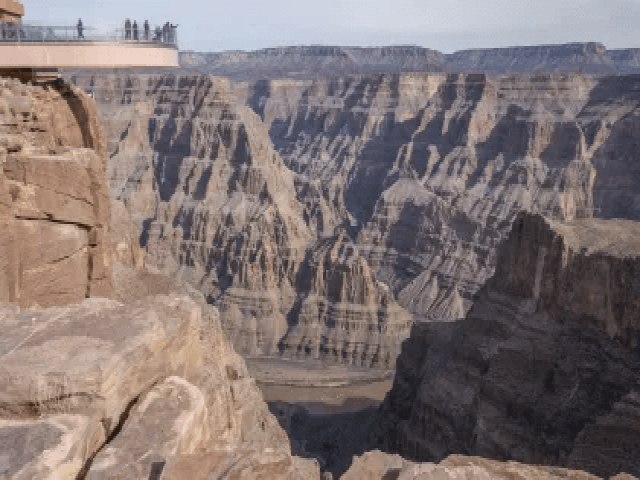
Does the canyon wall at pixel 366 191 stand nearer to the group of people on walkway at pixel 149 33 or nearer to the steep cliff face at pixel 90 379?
the group of people on walkway at pixel 149 33

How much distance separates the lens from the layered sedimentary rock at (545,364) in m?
31.4

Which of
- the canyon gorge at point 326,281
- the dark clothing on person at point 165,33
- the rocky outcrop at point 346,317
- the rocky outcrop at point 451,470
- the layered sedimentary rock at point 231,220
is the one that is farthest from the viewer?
the layered sedimentary rock at point 231,220

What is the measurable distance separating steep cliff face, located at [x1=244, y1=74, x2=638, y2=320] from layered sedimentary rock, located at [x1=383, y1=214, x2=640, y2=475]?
1738 inches

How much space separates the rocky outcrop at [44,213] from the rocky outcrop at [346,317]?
52.2m

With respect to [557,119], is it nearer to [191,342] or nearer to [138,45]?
[138,45]

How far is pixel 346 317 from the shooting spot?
7425cm

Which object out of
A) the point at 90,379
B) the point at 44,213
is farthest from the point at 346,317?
the point at 90,379

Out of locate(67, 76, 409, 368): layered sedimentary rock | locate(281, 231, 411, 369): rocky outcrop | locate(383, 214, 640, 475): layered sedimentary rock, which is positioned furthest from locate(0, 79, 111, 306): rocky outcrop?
locate(67, 76, 409, 368): layered sedimentary rock

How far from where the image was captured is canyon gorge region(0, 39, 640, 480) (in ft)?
35.7

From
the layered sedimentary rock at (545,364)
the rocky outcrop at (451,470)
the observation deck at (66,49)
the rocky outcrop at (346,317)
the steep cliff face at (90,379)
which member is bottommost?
the rocky outcrop at (346,317)

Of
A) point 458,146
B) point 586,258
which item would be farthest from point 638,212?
point 586,258

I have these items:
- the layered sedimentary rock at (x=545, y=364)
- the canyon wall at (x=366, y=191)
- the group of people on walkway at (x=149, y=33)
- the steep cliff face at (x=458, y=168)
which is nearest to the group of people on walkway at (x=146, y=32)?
the group of people on walkway at (x=149, y=33)

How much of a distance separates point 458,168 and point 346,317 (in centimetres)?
4750

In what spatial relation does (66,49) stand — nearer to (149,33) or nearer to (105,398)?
(149,33)
